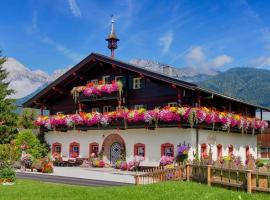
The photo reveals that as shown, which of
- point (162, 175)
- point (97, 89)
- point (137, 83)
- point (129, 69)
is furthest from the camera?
point (97, 89)

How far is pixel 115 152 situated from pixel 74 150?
14.6 ft

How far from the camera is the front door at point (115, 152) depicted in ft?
121

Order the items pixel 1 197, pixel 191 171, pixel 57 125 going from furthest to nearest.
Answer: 1. pixel 57 125
2. pixel 191 171
3. pixel 1 197

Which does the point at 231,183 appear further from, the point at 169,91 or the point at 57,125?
the point at 57,125

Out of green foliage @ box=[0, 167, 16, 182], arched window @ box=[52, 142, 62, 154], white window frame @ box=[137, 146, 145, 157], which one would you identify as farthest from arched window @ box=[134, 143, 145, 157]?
green foliage @ box=[0, 167, 16, 182]

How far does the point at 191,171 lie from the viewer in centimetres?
2056

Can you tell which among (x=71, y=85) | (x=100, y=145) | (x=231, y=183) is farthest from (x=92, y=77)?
(x=231, y=183)

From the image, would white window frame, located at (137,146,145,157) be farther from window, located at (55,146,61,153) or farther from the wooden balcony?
window, located at (55,146,61,153)

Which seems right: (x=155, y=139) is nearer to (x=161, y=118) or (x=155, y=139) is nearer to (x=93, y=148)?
(x=161, y=118)

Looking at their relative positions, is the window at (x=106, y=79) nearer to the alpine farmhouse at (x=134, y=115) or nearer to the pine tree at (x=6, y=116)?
the alpine farmhouse at (x=134, y=115)

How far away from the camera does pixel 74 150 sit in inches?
1567

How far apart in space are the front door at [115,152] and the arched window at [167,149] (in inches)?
181

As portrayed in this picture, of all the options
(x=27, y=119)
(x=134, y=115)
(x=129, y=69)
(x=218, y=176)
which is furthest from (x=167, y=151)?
(x=27, y=119)

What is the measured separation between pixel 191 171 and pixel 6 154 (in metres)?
21.7
